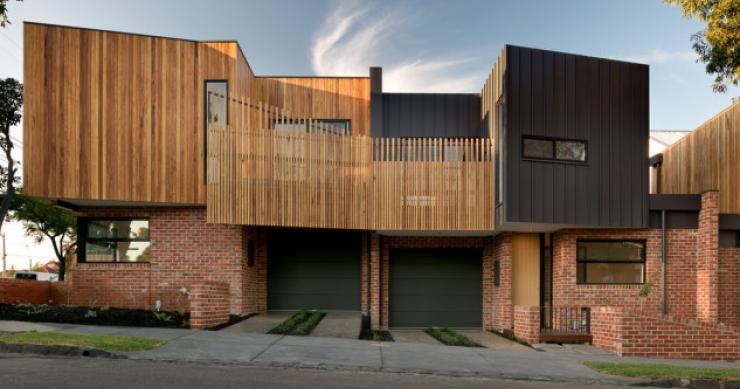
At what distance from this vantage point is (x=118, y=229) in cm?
1823

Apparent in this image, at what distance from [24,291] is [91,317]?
706 cm

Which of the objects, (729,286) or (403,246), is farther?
(403,246)

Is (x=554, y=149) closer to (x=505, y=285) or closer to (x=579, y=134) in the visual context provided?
(x=579, y=134)

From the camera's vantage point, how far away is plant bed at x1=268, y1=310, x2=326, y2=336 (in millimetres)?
14023

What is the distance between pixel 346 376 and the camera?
9367mm

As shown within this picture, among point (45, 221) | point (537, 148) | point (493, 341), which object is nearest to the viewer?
point (537, 148)

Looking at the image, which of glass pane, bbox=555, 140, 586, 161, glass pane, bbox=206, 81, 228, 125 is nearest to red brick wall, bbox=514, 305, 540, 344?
glass pane, bbox=555, 140, 586, 161

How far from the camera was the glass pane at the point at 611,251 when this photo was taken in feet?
56.3

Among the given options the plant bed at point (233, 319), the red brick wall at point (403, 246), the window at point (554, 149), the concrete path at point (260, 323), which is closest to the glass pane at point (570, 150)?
the window at point (554, 149)

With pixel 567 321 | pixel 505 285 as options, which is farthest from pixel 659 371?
pixel 505 285

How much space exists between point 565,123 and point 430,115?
5216mm

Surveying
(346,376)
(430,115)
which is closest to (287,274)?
(430,115)

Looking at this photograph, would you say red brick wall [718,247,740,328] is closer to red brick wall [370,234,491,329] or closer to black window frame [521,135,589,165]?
black window frame [521,135,589,165]

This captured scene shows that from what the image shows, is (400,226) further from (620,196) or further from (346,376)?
(346,376)
